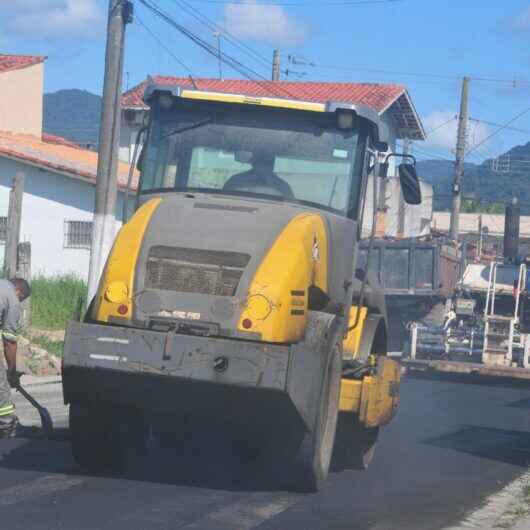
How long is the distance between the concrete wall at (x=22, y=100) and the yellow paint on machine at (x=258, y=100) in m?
31.5

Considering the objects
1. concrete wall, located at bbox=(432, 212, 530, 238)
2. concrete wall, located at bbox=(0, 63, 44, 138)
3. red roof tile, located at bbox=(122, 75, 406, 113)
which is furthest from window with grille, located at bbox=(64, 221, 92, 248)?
concrete wall, located at bbox=(432, 212, 530, 238)

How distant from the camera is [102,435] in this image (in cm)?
962

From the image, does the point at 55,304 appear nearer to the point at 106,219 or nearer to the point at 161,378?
the point at 106,219

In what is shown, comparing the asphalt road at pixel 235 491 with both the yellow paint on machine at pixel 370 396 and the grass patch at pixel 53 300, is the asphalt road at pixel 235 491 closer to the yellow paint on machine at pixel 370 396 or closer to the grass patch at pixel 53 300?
the yellow paint on machine at pixel 370 396

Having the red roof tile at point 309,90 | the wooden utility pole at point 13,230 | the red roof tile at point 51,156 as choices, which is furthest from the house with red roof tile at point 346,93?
the wooden utility pole at point 13,230

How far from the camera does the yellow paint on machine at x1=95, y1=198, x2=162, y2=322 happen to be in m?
8.98

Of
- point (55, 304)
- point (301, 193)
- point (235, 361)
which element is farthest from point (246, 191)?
point (55, 304)

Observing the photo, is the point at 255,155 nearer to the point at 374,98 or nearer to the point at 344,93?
the point at 374,98

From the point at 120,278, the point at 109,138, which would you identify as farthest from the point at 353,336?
the point at 109,138

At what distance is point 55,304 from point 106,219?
6662mm

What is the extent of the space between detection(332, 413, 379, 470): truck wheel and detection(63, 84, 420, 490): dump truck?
0.02 metres

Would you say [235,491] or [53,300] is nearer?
[235,491]

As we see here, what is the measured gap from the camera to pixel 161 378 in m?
8.72

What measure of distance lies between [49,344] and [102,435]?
1155cm
